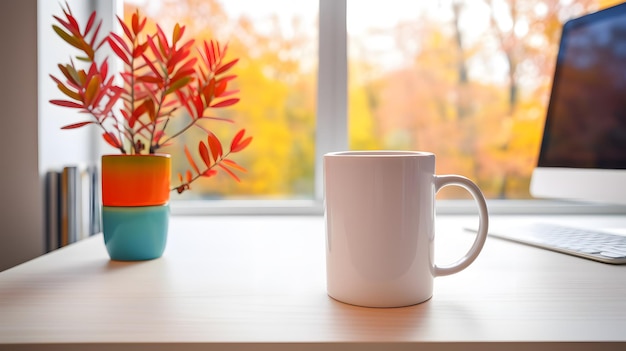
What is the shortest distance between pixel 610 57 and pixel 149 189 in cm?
98

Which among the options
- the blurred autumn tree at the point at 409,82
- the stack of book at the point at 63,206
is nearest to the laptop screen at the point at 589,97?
the blurred autumn tree at the point at 409,82

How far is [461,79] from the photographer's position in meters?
1.84

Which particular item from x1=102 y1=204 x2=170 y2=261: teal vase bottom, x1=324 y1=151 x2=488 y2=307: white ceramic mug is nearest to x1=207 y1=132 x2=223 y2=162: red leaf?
x1=102 y1=204 x2=170 y2=261: teal vase bottom

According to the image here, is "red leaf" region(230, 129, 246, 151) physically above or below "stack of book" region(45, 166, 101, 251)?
above

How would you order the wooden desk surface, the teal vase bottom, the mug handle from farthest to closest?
the teal vase bottom < the mug handle < the wooden desk surface

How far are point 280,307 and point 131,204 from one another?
1.14ft

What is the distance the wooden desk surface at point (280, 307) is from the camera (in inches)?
15.6

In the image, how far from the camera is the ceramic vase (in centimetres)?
70

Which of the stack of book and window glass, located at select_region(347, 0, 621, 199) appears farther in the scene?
window glass, located at select_region(347, 0, 621, 199)

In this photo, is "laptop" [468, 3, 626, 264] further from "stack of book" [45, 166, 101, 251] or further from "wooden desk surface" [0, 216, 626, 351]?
"stack of book" [45, 166, 101, 251]

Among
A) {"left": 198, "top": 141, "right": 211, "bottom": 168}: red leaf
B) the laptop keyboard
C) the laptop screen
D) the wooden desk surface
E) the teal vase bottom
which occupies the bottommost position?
the wooden desk surface

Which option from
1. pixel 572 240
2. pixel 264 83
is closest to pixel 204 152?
pixel 572 240

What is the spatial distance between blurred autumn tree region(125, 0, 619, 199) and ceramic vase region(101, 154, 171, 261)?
766 mm

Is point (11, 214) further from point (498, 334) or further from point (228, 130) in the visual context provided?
point (498, 334)
